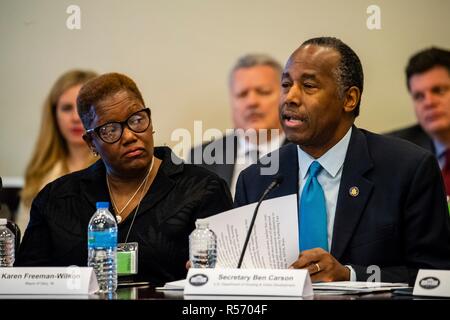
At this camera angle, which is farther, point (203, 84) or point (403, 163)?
point (203, 84)

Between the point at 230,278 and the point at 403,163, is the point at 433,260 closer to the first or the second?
the point at 403,163

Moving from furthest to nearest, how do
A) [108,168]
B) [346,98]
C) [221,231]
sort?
[108,168], [346,98], [221,231]

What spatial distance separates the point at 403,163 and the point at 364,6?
187 cm

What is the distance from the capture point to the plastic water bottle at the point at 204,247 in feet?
9.88

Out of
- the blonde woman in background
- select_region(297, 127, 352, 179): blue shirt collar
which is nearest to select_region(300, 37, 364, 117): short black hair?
select_region(297, 127, 352, 179): blue shirt collar

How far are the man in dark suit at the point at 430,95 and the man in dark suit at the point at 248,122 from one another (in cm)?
78

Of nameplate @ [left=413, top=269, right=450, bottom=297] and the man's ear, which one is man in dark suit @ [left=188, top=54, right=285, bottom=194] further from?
nameplate @ [left=413, top=269, right=450, bottom=297]

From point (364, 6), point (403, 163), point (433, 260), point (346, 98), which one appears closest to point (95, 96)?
point (346, 98)

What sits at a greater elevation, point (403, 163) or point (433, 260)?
point (403, 163)

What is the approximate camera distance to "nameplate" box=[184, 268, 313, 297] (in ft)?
7.89

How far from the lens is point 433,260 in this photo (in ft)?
10.5

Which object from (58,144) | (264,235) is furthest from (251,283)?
(58,144)

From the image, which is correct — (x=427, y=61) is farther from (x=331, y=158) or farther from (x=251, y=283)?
(x=251, y=283)

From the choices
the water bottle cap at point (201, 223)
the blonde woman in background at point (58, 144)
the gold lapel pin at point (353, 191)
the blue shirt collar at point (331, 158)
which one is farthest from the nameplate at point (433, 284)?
the blonde woman in background at point (58, 144)
